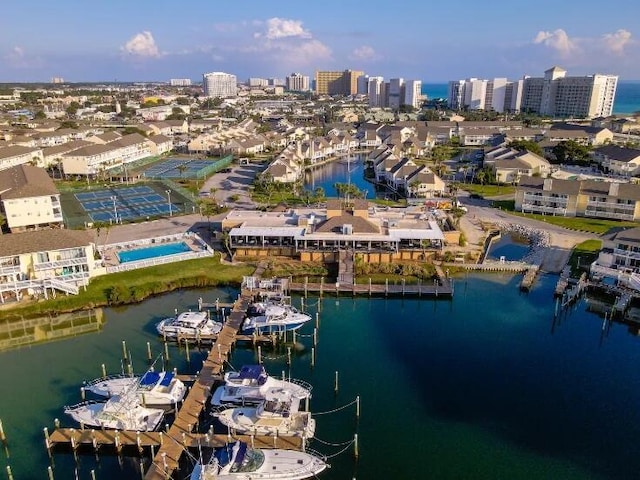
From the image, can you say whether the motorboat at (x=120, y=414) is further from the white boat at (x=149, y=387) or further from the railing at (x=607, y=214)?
the railing at (x=607, y=214)

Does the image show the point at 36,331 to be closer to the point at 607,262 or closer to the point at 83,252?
the point at 83,252

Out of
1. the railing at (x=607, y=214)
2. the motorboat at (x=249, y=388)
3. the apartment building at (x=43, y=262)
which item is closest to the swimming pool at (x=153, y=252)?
the apartment building at (x=43, y=262)

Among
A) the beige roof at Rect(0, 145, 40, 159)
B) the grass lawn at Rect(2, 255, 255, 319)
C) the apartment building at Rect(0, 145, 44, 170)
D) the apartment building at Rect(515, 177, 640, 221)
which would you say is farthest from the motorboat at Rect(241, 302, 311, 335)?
the beige roof at Rect(0, 145, 40, 159)

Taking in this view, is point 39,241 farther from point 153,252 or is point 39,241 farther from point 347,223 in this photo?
point 347,223

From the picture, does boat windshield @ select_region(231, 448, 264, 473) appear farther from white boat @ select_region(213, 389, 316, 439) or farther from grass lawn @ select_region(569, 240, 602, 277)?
grass lawn @ select_region(569, 240, 602, 277)

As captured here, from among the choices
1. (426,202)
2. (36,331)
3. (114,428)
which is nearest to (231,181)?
(426,202)

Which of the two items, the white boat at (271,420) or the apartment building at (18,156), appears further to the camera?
the apartment building at (18,156)
